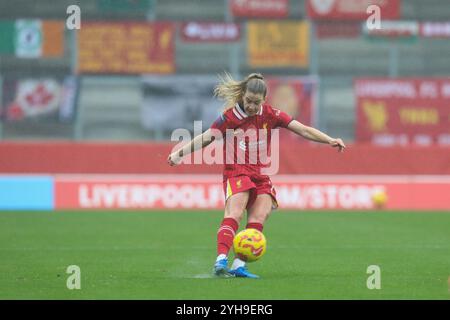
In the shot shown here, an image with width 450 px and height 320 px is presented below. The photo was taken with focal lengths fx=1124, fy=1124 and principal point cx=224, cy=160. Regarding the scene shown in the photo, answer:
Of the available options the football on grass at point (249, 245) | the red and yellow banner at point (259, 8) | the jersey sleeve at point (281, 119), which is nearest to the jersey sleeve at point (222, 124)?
the jersey sleeve at point (281, 119)

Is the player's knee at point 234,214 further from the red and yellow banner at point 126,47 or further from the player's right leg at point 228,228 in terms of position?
the red and yellow banner at point 126,47

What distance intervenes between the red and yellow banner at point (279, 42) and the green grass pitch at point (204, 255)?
250 inches

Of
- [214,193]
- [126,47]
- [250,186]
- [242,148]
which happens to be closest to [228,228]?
[250,186]

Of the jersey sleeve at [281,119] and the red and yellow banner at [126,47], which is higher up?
the red and yellow banner at [126,47]

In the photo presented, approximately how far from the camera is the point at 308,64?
2617cm

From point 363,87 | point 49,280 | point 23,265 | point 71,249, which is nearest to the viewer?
point 49,280

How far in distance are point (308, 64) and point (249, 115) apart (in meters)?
16.0

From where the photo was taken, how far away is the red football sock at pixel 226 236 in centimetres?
1030

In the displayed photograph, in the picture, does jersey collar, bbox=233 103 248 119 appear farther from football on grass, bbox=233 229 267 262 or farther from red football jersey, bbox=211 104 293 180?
football on grass, bbox=233 229 267 262

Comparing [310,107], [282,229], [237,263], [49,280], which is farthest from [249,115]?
[310,107]

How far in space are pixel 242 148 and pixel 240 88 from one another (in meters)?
0.58

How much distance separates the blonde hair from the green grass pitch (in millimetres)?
1663
